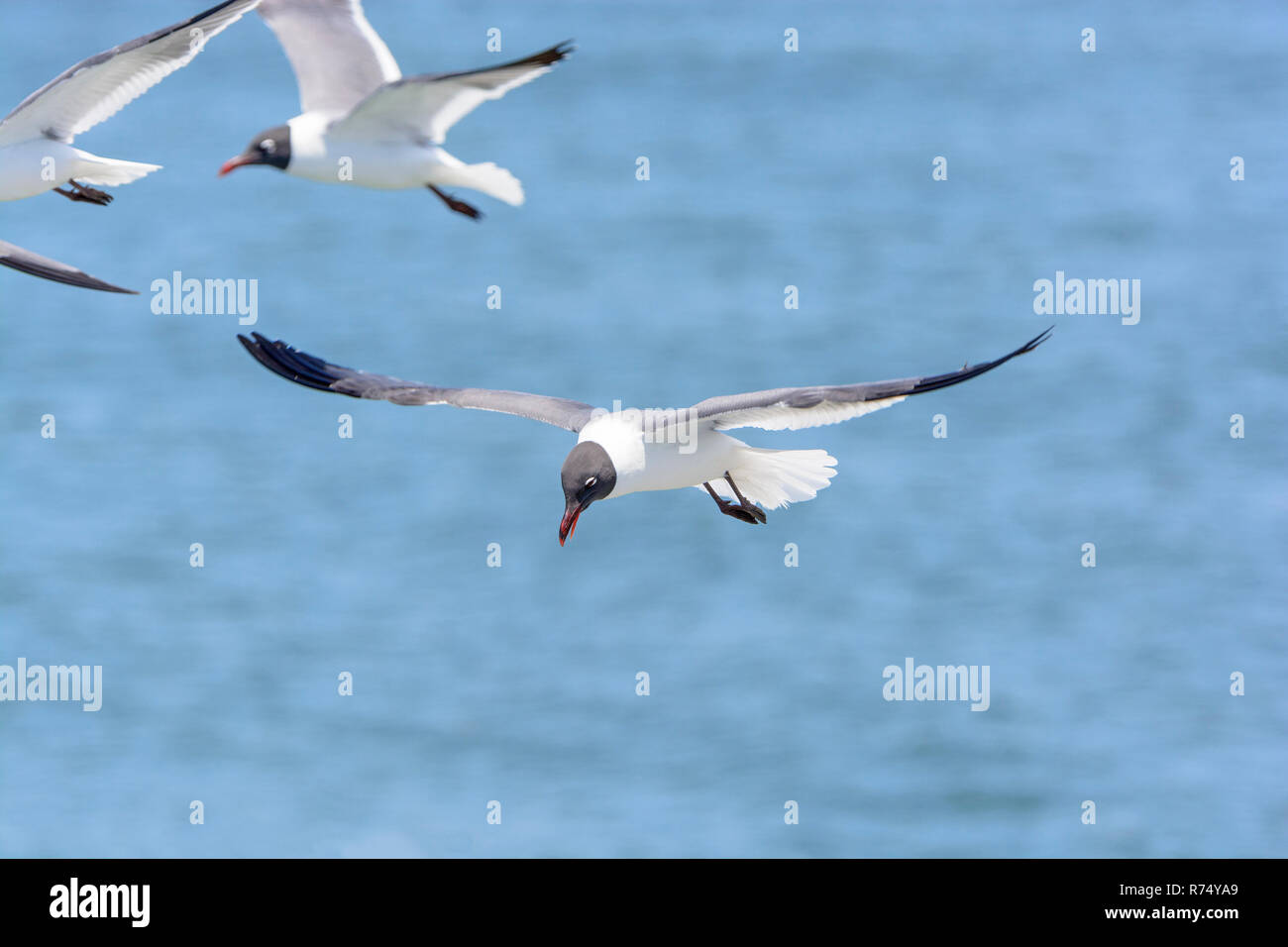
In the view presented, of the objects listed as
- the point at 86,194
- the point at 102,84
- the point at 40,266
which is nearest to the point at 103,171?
the point at 86,194

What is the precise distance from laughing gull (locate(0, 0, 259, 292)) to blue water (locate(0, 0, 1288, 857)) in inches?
958

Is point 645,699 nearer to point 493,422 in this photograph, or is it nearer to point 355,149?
point 493,422

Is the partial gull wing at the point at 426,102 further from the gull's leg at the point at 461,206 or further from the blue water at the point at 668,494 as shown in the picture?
the blue water at the point at 668,494

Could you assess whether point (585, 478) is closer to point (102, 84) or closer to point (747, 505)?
point (747, 505)

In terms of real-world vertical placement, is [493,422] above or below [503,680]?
above

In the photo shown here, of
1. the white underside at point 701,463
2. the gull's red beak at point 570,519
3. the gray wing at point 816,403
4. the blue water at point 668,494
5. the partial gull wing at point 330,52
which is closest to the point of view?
the gray wing at point 816,403

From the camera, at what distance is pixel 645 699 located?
39000 mm

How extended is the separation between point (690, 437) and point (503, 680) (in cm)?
2888

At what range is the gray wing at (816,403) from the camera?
32.2ft

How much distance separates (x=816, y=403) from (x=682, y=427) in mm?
1190

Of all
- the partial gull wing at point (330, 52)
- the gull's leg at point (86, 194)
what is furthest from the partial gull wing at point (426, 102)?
the gull's leg at point (86, 194)

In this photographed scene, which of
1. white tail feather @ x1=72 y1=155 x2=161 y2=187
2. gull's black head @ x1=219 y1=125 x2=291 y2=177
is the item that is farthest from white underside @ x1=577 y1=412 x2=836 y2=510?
white tail feather @ x1=72 y1=155 x2=161 y2=187

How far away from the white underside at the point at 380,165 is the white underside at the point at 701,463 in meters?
1.61
